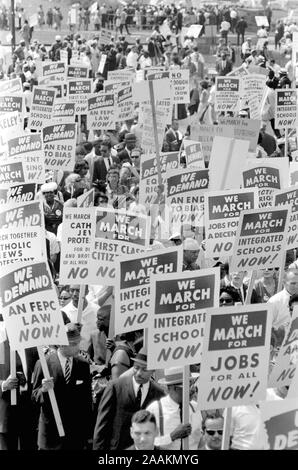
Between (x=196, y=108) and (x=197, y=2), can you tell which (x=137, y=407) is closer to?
(x=196, y=108)

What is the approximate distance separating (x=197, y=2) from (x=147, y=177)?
137ft

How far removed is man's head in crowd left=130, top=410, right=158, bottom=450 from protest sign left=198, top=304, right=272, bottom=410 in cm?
59

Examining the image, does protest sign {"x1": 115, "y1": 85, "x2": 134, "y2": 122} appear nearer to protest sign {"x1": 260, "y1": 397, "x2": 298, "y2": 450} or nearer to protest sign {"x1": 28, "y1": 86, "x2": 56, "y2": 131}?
protest sign {"x1": 28, "y1": 86, "x2": 56, "y2": 131}

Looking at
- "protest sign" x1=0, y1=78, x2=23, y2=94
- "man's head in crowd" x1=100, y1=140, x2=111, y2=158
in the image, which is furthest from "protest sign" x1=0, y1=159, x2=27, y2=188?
"protest sign" x1=0, y1=78, x2=23, y2=94

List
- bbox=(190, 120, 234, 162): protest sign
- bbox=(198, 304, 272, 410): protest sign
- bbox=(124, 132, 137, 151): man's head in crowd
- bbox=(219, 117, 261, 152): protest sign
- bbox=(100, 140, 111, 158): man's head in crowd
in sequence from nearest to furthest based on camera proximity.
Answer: bbox=(198, 304, 272, 410): protest sign < bbox=(190, 120, 234, 162): protest sign < bbox=(219, 117, 261, 152): protest sign < bbox=(100, 140, 111, 158): man's head in crowd < bbox=(124, 132, 137, 151): man's head in crowd

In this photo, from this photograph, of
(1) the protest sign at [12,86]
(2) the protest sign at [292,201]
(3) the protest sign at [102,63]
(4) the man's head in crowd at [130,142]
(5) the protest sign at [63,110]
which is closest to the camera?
(2) the protest sign at [292,201]

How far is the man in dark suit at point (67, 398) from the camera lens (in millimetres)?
9664

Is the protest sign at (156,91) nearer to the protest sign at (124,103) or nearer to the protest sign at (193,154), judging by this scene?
the protest sign at (124,103)

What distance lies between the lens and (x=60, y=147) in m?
17.8

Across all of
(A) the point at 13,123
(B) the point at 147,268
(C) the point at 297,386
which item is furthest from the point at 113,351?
(A) the point at 13,123

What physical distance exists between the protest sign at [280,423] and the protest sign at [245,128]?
11.3 m

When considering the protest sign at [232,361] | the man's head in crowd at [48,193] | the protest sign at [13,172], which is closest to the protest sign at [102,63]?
the man's head in crowd at [48,193]

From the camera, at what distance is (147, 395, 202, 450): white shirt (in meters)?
8.67

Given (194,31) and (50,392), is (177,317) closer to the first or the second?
(50,392)
